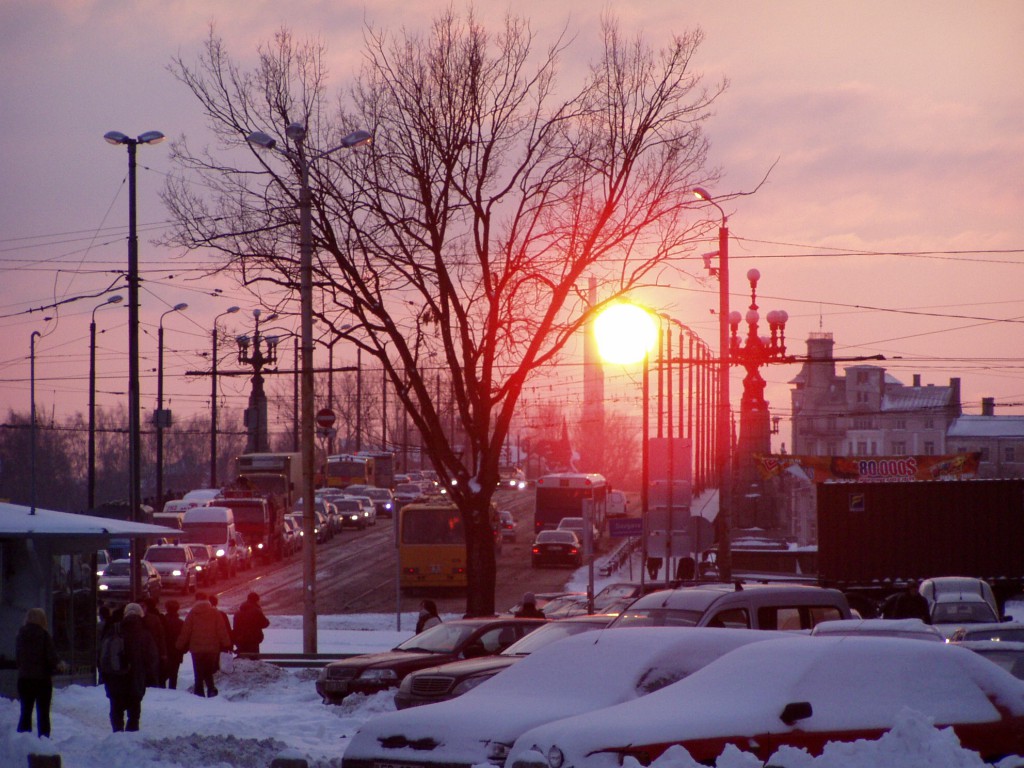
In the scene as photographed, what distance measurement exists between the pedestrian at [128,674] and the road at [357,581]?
981 inches

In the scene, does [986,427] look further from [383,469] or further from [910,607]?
[910,607]

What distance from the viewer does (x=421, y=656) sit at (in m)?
17.5

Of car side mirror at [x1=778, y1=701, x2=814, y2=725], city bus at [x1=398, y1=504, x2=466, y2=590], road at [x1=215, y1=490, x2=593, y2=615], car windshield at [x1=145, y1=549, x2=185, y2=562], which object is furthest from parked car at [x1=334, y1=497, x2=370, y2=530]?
car side mirror at [x1=778, y1=701, x2=814, y2=725]

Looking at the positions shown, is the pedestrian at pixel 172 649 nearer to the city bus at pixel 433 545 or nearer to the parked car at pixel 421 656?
the parked car at pixel 421 656

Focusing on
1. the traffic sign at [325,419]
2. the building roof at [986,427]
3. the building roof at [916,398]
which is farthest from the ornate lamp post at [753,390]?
the building roof at [916,398]

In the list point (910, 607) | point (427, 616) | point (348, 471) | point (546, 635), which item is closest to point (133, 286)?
point (427, 616)

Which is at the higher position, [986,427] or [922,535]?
[986,427]

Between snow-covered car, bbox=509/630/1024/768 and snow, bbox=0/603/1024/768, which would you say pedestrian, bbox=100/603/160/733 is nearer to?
snow, bbox=0/603/1024/768

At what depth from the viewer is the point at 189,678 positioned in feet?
74.4

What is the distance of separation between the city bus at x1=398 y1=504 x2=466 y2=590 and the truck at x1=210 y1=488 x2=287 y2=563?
38.2 feet

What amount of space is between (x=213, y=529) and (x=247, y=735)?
1463 inches

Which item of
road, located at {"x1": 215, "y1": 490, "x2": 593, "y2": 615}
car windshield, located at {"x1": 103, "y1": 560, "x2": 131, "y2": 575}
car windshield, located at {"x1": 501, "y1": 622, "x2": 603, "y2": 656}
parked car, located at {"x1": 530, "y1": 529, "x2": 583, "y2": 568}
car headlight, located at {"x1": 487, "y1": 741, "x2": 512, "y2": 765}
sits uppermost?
car headlight, located at {"x1": 487, "y1": 741, "x2": 512, "y2": 765}

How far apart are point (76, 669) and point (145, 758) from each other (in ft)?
27.6

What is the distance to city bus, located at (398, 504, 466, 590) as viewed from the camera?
149 feet
